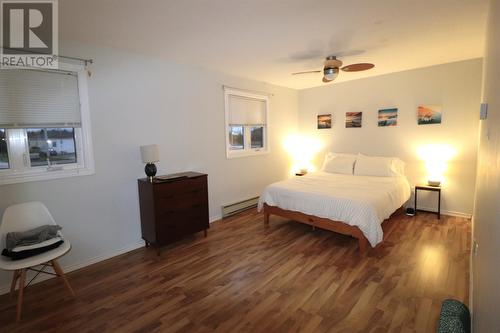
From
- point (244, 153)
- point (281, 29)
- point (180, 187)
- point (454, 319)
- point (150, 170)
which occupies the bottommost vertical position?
point (454, 319)

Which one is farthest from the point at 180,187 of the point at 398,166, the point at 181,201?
the point at 398,166

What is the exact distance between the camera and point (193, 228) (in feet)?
10.6

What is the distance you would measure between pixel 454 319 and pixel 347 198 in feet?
4.87

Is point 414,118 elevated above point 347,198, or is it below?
above

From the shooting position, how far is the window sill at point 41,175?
2.27m

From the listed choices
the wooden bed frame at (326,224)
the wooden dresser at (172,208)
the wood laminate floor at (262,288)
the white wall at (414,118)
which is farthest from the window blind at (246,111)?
the wood laminate floor at (262,288)

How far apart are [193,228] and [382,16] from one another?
9.95 ft

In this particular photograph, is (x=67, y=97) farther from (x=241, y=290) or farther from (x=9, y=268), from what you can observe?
(x=241, y=290)

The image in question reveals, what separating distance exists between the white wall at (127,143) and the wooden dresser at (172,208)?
27 centimetres

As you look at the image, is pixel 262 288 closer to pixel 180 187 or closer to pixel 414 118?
pixel 180 187

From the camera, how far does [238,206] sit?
171 inches

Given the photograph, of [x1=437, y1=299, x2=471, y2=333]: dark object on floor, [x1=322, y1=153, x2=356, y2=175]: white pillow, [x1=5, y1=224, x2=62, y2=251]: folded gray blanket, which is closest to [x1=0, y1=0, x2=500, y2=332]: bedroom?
[x1=437, y1=299, x2=471, y2=333]: dark object on floor

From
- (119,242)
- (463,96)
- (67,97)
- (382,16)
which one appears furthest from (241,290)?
(463,96)

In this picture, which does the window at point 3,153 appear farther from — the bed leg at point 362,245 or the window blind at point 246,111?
the bed leg at point 362,245
